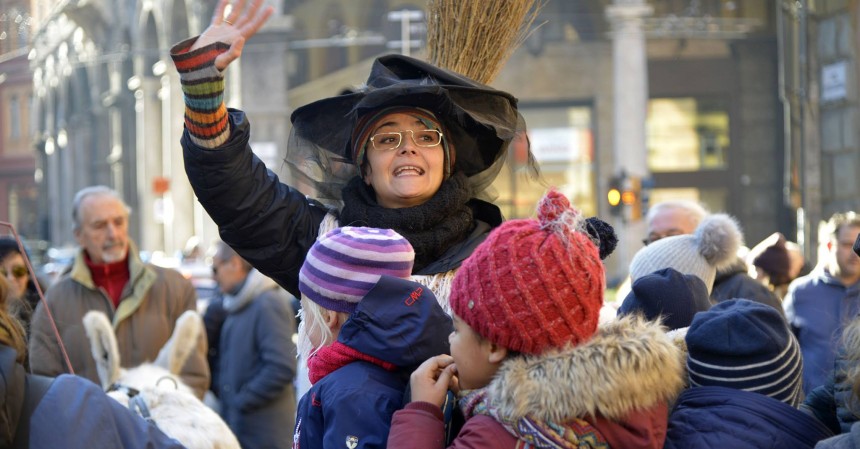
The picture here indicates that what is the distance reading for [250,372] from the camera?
7.26 meters

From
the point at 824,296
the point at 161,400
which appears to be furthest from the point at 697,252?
the point at 824,296

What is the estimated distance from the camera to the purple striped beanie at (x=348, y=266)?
2.65 meters

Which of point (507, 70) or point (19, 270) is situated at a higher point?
point (507, 70)

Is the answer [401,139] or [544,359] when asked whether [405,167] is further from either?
[544,359]

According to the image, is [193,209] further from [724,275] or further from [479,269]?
[479,269]

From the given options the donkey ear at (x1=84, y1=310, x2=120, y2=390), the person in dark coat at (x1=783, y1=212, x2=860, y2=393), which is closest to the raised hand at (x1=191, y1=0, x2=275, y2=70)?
the donkey ear at (x1=84, y1=310, x2=120, y2=390)

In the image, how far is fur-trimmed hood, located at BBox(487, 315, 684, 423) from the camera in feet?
7.26

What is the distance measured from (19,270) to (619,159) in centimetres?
2402

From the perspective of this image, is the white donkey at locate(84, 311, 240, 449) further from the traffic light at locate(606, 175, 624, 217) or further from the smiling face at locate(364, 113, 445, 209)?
the traffic light at locate(606, 175, 624, 217)

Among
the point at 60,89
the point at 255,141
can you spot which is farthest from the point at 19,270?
the point at 60,89

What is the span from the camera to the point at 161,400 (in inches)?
150

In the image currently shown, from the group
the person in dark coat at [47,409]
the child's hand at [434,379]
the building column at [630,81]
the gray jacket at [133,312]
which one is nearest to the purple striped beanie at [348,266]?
the child's hand at [434,379]

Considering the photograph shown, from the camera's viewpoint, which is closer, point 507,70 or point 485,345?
point 485,345

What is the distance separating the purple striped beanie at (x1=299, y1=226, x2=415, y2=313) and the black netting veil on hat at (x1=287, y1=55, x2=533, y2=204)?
0.71 metres
